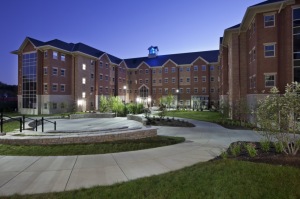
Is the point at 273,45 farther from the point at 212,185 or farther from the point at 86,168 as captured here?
the point at 86,168

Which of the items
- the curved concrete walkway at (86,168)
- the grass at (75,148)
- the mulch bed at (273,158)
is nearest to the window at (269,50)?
the mulch bed at (273,158)

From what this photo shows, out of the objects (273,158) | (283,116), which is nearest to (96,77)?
(283,116)

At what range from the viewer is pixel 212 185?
5.38 metres

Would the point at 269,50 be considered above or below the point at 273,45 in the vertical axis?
below

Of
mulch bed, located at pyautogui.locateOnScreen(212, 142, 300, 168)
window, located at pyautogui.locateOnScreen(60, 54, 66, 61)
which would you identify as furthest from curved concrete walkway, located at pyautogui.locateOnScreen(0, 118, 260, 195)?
window, located at pyautogui.locateOnScreen(60, 54, 66, 61)

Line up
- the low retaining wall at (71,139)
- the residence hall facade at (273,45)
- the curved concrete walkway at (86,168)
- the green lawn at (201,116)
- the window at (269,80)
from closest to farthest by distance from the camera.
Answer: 1. the curved concrete walkway at (86,168)
2. the low retaining wall at (71,139)
3. the residence hall facade at (273,45)
4. the window at (269,80)
5. the green lawn at (201,116)

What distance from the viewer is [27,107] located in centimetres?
3956

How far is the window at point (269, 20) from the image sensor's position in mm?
20562

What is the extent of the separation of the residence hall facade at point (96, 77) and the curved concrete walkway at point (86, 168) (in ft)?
106

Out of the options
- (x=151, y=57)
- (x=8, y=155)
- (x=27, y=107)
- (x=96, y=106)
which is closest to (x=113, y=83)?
(x=96, y=106)

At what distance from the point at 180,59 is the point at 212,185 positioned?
5526 centimetres

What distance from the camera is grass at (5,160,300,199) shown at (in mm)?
4914

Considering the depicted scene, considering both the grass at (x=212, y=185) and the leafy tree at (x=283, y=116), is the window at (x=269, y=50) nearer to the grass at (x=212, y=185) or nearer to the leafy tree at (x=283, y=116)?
the leafy tree at (x=283, y=116)

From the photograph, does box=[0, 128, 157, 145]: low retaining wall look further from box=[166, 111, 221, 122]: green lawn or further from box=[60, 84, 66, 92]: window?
box=[60, 84, 66, 92]: window
